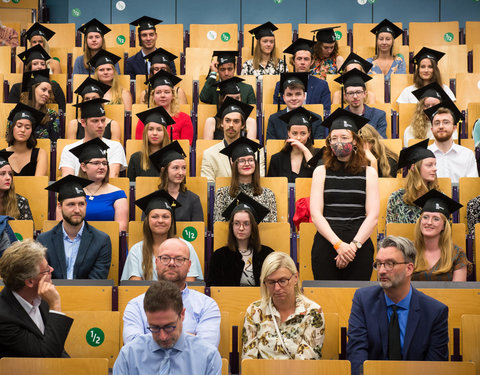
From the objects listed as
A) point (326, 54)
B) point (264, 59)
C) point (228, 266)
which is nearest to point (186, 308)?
point (228, 266)

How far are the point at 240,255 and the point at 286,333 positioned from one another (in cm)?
118

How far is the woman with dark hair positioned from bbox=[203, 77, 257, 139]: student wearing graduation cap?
5.73ft

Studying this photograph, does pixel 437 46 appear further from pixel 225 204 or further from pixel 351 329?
pixel 351 329

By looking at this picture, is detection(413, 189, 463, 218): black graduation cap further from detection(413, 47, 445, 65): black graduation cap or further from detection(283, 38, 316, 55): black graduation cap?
detection(283, 38, 316, 55): black graduation cap

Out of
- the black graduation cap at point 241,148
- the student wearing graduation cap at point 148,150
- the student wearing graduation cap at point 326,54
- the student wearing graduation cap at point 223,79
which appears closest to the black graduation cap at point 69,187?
the student wearing graduation cap at point 148,150

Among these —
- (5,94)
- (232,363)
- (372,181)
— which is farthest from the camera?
(5,94)

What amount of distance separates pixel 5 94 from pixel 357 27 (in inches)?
159

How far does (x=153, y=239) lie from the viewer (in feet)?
16.3

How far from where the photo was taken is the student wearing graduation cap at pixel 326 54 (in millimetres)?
8156

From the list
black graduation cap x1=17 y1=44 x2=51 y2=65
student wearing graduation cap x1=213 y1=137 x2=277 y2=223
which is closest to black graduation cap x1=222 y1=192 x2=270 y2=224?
student wearing graduation cap x1=213 y1=137 x2=277 y2=223

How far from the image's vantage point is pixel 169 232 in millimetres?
5016

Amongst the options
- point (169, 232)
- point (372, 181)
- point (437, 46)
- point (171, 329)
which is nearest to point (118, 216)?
point (169, 232)

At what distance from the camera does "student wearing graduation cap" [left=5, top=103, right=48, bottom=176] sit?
20.3ft

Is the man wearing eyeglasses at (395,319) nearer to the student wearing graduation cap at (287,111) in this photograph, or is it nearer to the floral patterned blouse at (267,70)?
the student wearing graduation cap at (287,111)
